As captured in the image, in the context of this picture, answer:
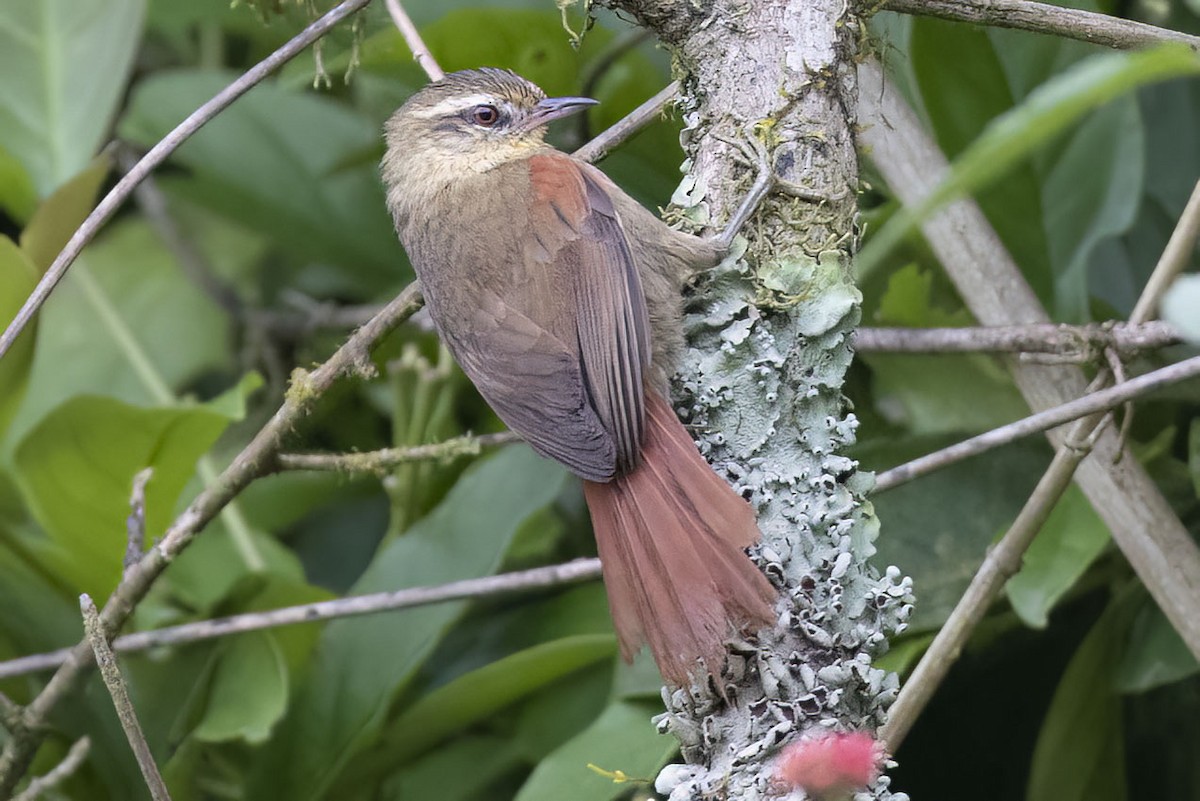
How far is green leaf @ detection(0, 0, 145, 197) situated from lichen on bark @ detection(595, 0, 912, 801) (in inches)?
72.7

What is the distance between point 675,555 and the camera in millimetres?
1819

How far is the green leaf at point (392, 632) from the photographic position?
8.42 feet

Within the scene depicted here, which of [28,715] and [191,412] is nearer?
[28,715]

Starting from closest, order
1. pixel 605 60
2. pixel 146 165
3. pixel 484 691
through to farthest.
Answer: pixel 146 165
pixel 484 691
pixel 605 60

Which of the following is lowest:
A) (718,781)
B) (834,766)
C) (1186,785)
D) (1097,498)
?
(1186,785)

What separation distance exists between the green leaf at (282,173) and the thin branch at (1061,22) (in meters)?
2.19

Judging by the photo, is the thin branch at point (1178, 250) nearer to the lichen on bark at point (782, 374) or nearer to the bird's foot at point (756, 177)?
the lichen on bark at point (782, 374)

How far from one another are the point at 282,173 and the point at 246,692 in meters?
1.80

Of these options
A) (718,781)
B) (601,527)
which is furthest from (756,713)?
(601,527)

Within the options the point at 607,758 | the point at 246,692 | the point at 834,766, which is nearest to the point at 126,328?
the point at 246,692

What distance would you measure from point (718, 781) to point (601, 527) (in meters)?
0.51

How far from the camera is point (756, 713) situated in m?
1.55

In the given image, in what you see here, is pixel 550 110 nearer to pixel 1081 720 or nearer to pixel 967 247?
pixel 967 247

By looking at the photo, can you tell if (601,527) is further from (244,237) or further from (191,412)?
(244,237)
